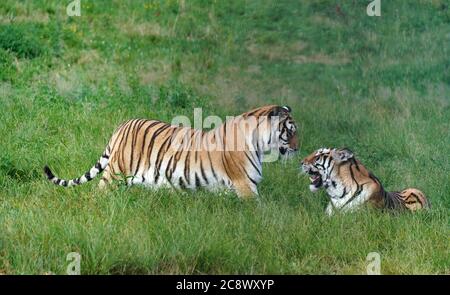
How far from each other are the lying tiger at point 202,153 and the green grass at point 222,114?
21 centimetres

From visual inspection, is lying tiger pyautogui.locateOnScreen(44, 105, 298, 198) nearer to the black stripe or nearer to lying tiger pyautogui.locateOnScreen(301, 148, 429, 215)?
the black stripe

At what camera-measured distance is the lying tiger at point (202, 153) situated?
284 inches

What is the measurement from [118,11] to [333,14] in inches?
123

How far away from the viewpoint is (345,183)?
279 inches

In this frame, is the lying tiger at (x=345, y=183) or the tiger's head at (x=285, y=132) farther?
the tiger's head at (x=285, y=132)

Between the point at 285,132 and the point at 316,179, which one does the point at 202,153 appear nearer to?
the point at 285,132

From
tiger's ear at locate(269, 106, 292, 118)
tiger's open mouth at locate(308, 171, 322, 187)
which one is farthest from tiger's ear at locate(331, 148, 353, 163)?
tiger's ear at locate(269, 106, 292, 118)

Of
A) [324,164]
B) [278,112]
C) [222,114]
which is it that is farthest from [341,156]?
[222,114]

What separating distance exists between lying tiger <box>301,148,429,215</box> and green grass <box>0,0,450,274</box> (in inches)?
5.5

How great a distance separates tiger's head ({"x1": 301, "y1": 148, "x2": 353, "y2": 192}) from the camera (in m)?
7.12

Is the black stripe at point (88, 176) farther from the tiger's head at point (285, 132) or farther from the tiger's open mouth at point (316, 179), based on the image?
the tiger's open mouth at point (316, 179)

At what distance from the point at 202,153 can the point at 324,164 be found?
3.23 feet

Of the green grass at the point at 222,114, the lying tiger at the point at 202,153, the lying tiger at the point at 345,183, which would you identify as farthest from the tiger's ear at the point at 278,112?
the green grass at the point at 222,114

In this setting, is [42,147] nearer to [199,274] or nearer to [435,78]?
[199,274]
